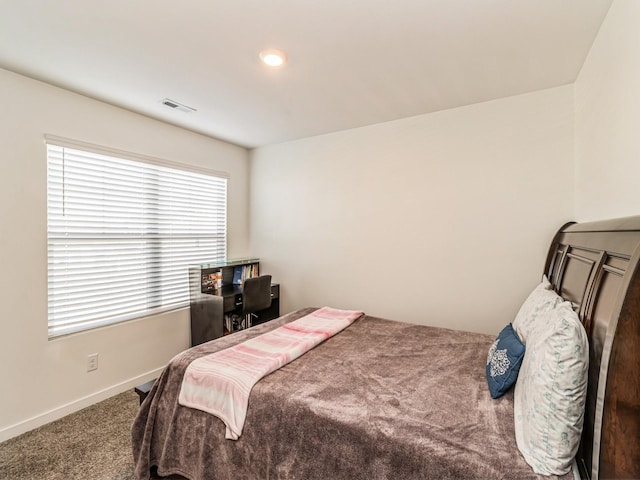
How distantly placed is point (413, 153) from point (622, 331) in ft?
8.02

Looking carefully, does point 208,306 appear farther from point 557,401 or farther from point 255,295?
point 557,401

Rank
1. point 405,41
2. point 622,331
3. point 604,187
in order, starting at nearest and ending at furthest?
1. point 622,331
2. point 604,187
3. point 405,41

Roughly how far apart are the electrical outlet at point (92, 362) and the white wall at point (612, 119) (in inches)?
144

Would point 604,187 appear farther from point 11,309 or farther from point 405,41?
point 11,309

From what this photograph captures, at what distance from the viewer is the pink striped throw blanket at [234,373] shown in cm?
159

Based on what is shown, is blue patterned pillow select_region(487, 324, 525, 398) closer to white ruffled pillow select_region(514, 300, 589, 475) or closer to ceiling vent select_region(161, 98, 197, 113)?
white ruffled pillow select_region(514, 300, 589, 475)

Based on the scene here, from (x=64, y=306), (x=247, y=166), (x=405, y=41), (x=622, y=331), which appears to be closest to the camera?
(x=622, y=331)

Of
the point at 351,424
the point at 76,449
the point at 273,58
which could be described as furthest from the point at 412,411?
the point at 76,449

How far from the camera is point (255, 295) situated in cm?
330

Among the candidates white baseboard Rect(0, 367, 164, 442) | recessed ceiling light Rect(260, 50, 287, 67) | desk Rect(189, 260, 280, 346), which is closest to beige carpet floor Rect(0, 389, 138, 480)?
white baseboard Rect(0, 367, 164, 442)

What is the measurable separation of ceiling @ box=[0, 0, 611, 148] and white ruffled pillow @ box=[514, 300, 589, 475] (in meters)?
1.59

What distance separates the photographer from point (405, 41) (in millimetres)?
1876

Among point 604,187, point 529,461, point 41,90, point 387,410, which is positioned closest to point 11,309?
point 41,90

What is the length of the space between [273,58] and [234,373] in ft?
6.21
